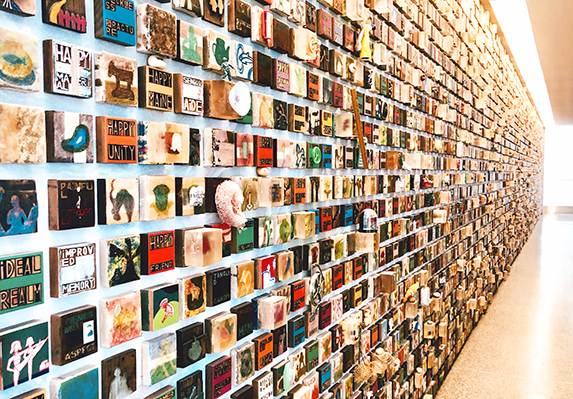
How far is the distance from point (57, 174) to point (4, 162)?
79 millimetres

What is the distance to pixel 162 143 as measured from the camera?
740 millimetres

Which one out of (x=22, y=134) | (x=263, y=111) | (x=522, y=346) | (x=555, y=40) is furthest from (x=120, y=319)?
(x=555, y=40)

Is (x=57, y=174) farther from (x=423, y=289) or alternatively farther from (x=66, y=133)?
(x=423, y=289)

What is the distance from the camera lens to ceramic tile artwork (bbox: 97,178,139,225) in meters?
0.66

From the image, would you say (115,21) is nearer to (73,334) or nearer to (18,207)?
(18,207)

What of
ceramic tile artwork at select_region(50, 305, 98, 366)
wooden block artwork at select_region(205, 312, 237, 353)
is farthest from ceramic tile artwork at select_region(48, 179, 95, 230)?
wooden block artwork at select_region(205, 312, 237, 353)

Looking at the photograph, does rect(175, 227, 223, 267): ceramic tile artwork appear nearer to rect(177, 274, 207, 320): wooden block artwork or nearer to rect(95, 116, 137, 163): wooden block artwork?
rect(177, 274, 207, 320): wooden block artwork

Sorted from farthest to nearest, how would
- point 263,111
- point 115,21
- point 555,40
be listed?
point 555,40, point 263,111, point 115,21

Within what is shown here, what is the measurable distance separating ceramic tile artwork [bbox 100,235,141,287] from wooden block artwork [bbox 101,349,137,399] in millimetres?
108

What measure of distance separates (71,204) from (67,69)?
6.6 inches

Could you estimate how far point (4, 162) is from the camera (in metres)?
0.54

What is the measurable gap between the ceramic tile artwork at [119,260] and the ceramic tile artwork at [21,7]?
30 cm

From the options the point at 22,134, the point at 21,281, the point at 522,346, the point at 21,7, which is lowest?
the point at 522,346

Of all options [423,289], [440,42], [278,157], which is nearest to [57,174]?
[278,157]
